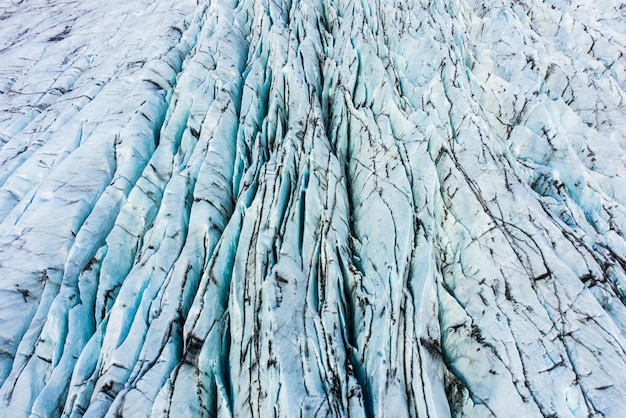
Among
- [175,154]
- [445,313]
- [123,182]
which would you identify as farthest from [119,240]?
[445,313]

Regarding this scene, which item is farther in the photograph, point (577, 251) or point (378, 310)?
point (577, 251)

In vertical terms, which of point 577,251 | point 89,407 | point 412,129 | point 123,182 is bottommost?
point 89,407

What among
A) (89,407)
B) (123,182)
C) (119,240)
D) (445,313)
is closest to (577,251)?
(445,313)

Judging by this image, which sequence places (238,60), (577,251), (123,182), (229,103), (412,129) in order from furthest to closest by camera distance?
1. (238,60)
2. (229,103)
3. (412,129)
4. (123,182)
5. (577,251)

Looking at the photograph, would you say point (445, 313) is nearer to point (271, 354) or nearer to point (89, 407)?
point (271, 354)

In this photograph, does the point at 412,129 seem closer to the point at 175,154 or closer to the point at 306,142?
the point at 306,142

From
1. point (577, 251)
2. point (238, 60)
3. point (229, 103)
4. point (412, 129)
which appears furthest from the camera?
point (238, 60)

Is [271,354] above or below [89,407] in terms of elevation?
above
